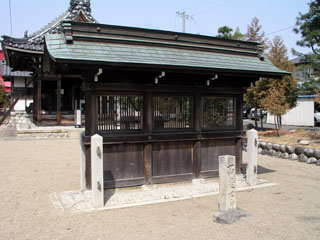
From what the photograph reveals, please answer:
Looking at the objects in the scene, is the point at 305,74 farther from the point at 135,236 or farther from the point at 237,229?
the point at 135,236

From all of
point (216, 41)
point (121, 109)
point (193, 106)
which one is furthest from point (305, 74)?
point (121, 109)

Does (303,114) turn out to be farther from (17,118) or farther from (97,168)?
(17,118)

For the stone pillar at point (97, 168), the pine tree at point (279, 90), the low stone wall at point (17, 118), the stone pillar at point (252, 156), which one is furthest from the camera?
the low stone wall at point (17, 118)

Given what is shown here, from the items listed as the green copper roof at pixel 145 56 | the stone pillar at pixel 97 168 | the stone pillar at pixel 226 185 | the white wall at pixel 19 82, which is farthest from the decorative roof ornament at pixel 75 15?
the stone pillar at pixel 226 185

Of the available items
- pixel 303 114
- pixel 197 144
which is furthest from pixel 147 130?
pixel 303 114

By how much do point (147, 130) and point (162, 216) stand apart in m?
2.41

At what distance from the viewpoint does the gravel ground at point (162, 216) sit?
15.6 feet

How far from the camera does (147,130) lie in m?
7.31

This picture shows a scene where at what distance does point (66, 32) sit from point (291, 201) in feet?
20.8

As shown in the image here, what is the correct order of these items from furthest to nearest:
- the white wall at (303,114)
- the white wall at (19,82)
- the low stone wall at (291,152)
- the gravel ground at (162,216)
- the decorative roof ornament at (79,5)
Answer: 1. the white wall at (19,82)
2. the white wall at (303,114)
3. the decorative roof ornament at (79,5)
4. the low stone wall at (291,152)
5. the gravel ground at (162,216)

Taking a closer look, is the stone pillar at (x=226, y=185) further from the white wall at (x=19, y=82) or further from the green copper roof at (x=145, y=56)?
the white wall at (x=19, y=82)

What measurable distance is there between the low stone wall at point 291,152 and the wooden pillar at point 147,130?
671 cm

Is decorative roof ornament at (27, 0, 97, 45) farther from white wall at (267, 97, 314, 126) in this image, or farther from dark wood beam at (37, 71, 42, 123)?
white wall at (267, 97, 314, 126)

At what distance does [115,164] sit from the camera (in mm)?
7070
